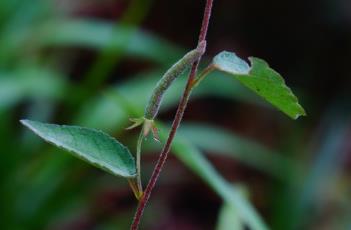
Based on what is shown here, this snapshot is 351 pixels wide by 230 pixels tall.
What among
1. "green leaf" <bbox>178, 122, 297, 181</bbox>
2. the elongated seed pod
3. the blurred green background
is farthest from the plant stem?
"green leaf" <bbox>178, 122, 297, 181</bbox>

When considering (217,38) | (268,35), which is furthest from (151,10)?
(268,35)

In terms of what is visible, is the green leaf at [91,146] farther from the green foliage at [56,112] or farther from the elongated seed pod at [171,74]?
the green foliage at [56,112]

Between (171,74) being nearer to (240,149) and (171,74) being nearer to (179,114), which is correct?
(179,114)

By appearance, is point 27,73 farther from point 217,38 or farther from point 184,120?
point 217,38

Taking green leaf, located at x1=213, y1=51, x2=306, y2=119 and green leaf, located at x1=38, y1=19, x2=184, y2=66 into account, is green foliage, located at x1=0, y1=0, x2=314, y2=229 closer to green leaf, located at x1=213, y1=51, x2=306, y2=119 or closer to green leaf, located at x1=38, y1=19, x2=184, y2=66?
green leaf, located at x1=38, y1=19, x2=184, y2=66

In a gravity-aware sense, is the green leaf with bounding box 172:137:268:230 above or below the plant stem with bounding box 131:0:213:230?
below
